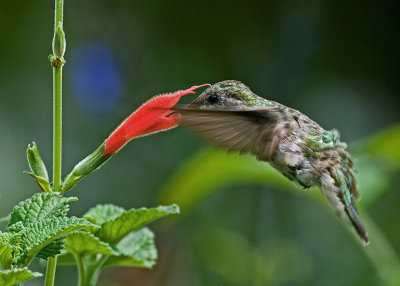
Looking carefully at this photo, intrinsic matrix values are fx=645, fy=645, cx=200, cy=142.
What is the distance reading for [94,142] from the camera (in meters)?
4.16

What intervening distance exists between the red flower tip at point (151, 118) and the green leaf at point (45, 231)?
0.24 metres

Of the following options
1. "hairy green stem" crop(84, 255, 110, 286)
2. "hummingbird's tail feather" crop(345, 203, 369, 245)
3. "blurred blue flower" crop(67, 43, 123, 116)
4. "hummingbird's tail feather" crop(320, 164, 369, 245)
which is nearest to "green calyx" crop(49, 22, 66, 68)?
"hairy green stem" crop(84, 255, 110, 286)

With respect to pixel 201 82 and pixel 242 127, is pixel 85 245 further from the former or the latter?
pixel 201 82

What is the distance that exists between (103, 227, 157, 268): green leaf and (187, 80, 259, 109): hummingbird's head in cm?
29

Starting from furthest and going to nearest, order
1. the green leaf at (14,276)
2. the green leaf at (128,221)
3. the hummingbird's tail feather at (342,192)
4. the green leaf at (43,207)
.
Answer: the hummingbird's tail feather at (342,192) < the green leaf at (128,221) < the green leaf at (43,207) < the green leaf at (14,276)

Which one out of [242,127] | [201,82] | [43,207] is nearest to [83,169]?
[43,207]

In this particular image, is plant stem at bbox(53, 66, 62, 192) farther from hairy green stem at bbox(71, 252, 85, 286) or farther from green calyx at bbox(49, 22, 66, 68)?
hairy green stem at bbox(71, 252, 85, 286)

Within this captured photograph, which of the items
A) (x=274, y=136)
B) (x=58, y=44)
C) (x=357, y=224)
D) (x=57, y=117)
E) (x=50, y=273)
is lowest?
(x=357, y=224)

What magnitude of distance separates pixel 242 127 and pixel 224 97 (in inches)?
2.6

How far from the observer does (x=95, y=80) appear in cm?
409

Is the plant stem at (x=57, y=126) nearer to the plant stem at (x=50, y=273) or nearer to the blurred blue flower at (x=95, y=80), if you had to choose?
the plant stem at (x=50, y=273)

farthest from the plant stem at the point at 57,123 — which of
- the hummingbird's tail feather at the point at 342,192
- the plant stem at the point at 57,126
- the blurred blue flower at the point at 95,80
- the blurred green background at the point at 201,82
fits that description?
the blurred blue flower at the point at 95,80

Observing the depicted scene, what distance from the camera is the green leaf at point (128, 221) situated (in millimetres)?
1062

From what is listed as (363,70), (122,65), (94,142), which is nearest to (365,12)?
(363,70)
